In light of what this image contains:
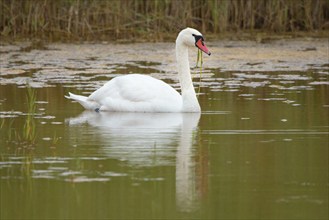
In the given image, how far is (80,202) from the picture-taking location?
5.94 m

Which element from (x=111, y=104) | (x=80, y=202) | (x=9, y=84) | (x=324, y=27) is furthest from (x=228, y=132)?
(x=324, y=27)

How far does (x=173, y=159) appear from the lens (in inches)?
286

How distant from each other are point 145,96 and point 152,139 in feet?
6.78

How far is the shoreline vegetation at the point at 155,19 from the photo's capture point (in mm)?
17375

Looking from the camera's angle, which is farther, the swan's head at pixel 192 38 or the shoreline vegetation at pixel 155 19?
the shoreline vegetation at pixel 155 19

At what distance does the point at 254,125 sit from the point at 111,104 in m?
1.98

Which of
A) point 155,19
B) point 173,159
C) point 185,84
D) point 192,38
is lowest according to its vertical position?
point 173,159

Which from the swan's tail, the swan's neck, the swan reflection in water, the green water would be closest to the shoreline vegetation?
the green water

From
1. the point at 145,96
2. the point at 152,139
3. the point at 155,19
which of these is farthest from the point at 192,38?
the point at 155,19

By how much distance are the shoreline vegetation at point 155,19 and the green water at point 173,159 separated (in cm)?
567

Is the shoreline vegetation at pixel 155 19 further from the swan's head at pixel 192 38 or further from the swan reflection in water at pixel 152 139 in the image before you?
the swan reflection in water at pixel 152 139

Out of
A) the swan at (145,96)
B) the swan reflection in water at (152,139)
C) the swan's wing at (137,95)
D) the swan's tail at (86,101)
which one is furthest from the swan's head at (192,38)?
the swan's tail at (86,101)

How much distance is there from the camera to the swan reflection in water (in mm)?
6660

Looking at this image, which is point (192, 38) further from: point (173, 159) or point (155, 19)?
point (155, 19)
